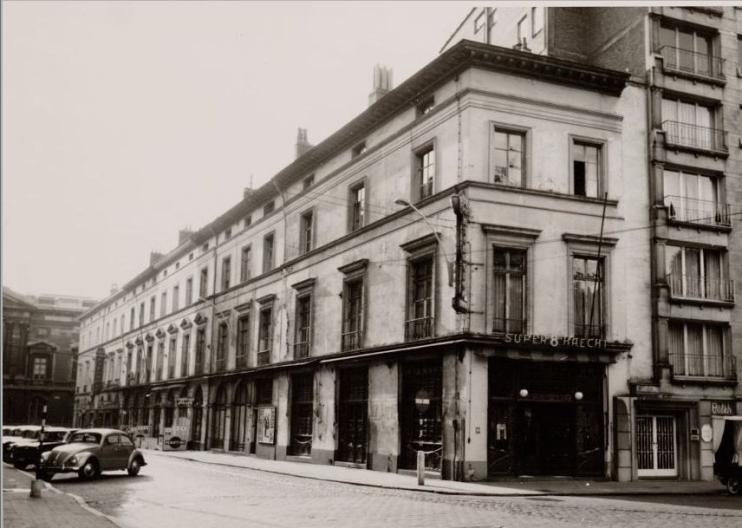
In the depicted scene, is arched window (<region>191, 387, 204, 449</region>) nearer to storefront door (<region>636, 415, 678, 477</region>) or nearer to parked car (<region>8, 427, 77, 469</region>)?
parked car (<region>8, 427, 77, 469</region>)

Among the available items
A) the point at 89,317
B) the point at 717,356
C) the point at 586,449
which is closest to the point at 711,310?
the point at 717,356

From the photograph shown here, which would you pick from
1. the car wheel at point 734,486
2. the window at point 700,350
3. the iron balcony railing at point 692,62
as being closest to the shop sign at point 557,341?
the window at point 700,350

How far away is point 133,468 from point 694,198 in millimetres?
21527

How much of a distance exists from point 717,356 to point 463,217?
1136 cm

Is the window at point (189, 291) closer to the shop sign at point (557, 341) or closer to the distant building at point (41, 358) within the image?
the distant building at point (41, 358)

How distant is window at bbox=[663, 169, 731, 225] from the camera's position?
91.4 feet

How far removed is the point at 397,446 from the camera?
26.4m

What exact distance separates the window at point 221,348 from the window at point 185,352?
5.88m

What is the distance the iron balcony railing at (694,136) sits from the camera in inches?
1102

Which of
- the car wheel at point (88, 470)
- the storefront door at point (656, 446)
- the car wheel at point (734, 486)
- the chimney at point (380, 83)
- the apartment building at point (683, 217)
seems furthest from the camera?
the chimney at point (380, 83)

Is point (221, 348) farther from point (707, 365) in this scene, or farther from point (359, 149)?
point (707, 365)

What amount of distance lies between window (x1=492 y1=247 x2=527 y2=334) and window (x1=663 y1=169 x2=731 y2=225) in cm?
688

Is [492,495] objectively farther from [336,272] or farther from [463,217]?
[336,272]

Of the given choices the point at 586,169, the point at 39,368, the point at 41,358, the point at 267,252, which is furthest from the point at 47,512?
the point at 41,358
